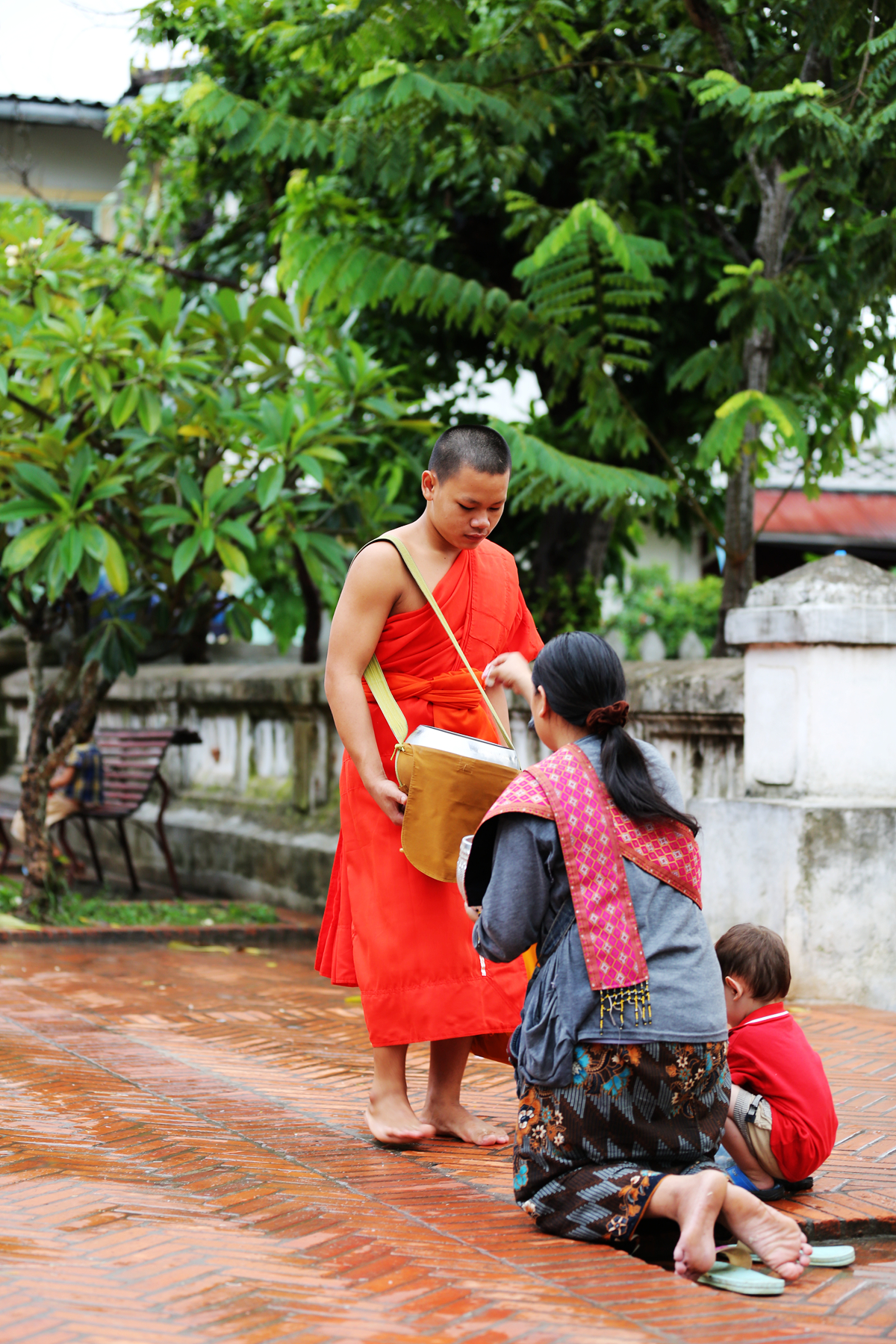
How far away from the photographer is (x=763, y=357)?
7.60 meters

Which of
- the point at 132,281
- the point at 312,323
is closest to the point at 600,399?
the point at 312,323

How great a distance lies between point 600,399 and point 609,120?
7.98 ft

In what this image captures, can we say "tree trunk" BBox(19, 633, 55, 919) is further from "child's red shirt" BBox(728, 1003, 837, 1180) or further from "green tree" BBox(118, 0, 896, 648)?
"child's red shirt" BBox(728, 1003, 837, 1180)

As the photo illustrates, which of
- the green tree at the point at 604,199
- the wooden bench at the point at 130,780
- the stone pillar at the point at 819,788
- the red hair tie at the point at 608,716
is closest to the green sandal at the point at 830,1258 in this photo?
the red hair tie at the point at 608,716

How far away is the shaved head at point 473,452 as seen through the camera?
12.3 feet

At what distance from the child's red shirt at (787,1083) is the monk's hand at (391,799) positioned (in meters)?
0.99

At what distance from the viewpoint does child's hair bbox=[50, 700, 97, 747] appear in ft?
26.1

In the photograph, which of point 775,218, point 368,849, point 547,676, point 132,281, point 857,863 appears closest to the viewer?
point 547,676

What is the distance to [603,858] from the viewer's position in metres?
3.13

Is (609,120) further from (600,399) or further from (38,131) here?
(38,131)

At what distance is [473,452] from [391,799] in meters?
0.92

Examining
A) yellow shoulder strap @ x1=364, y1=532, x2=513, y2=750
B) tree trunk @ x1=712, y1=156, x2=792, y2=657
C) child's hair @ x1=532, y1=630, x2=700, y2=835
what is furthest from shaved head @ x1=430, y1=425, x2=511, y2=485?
tree trunk @ x1=712, y1=156, x2=792, y2=657

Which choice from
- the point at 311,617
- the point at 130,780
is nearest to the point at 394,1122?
the point at 130,780

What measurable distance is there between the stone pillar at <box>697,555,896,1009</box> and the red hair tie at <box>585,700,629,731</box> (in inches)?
112
